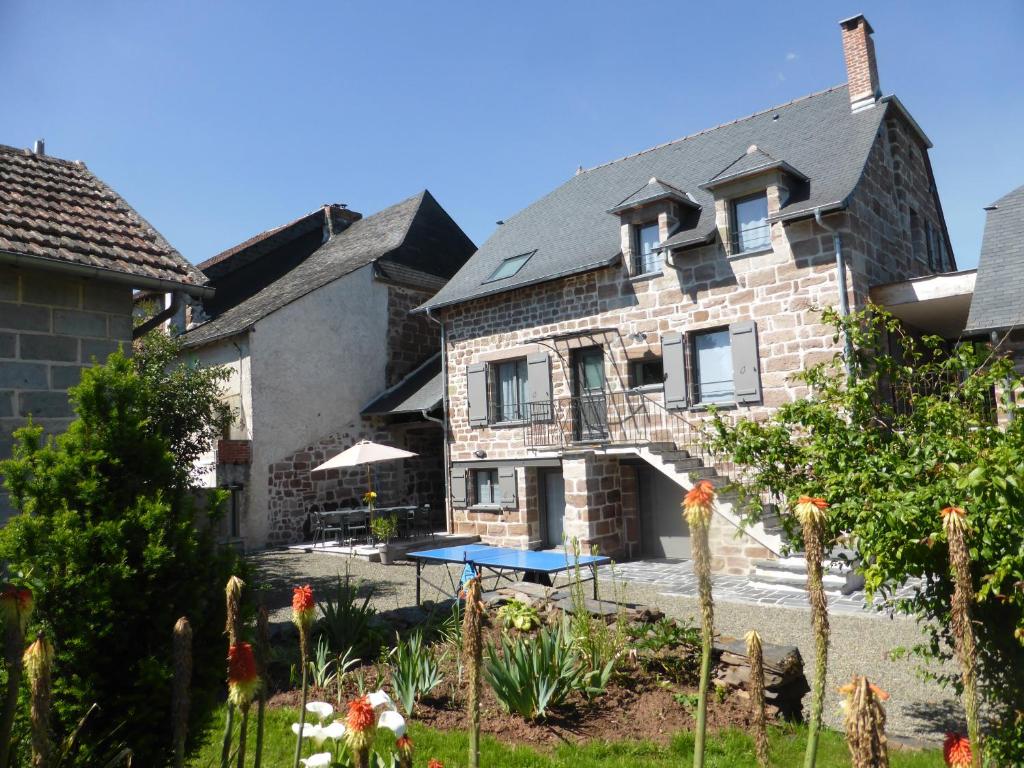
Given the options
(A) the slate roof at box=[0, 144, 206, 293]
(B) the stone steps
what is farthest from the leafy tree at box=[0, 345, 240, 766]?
(B) the stone steps

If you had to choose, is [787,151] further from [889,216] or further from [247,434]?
[247,434]

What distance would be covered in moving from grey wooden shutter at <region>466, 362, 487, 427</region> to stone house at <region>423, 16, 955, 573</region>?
0.04m

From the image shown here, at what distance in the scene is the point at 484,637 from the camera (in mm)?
3330

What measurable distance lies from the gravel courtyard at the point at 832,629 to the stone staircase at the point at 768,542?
84 cm

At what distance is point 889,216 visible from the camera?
1227 cm

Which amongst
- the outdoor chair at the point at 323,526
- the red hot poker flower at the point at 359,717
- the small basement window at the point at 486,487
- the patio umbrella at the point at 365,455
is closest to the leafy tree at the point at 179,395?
the patio umbrella at the point at 365,455

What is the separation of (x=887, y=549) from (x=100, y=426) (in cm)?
366

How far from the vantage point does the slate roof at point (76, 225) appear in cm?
532

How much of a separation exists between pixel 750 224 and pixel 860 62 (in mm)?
3545

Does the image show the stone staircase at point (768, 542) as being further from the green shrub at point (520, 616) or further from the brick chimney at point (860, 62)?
the brick chimney at point (860, 62)

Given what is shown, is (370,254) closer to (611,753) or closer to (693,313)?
(693,313)

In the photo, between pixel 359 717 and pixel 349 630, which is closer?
pixel 359 717

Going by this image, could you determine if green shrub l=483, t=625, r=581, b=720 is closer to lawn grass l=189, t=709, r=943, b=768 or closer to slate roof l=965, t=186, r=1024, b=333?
lawn grass l=189, t=709, r=943, b=768

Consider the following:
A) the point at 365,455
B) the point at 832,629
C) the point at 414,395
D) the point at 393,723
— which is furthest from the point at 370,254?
the point at 393,723
